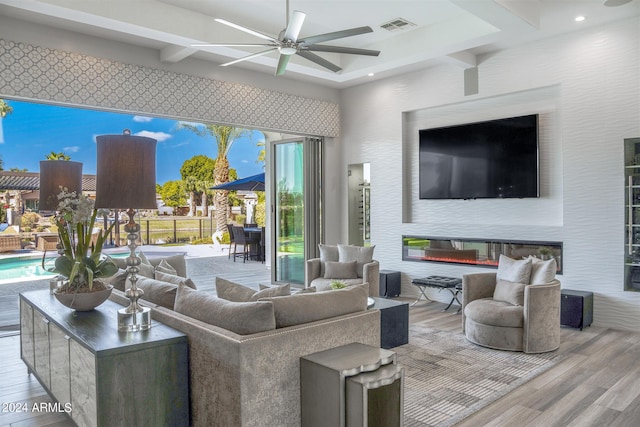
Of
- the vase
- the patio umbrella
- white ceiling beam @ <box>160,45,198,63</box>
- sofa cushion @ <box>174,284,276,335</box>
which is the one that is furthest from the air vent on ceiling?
the patio umbrella

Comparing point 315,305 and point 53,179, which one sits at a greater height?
point 53,179

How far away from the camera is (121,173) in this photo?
254 centimetres

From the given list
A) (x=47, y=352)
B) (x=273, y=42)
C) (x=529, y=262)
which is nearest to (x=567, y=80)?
(x=529, y=262)

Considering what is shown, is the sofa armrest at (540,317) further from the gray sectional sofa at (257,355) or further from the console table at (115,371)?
the console table at (115,371)

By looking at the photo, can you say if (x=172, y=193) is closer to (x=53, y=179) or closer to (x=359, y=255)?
(x=359, y=255)

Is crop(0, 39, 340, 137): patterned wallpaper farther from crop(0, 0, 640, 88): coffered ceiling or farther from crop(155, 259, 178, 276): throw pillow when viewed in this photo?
crop(155, 259, 178, 276): throw pillow

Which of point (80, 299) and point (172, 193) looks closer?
point (80, 299)

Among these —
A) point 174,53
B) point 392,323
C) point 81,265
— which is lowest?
point 392,323

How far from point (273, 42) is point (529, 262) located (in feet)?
10.5

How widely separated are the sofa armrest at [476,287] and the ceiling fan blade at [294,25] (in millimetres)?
2916

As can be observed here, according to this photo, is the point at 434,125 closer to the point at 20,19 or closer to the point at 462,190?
the point at 462,190

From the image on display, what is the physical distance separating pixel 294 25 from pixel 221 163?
1111cm

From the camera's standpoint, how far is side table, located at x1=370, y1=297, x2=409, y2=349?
435cm

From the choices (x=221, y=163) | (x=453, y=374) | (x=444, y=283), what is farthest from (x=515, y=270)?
(x=221, y=163)
